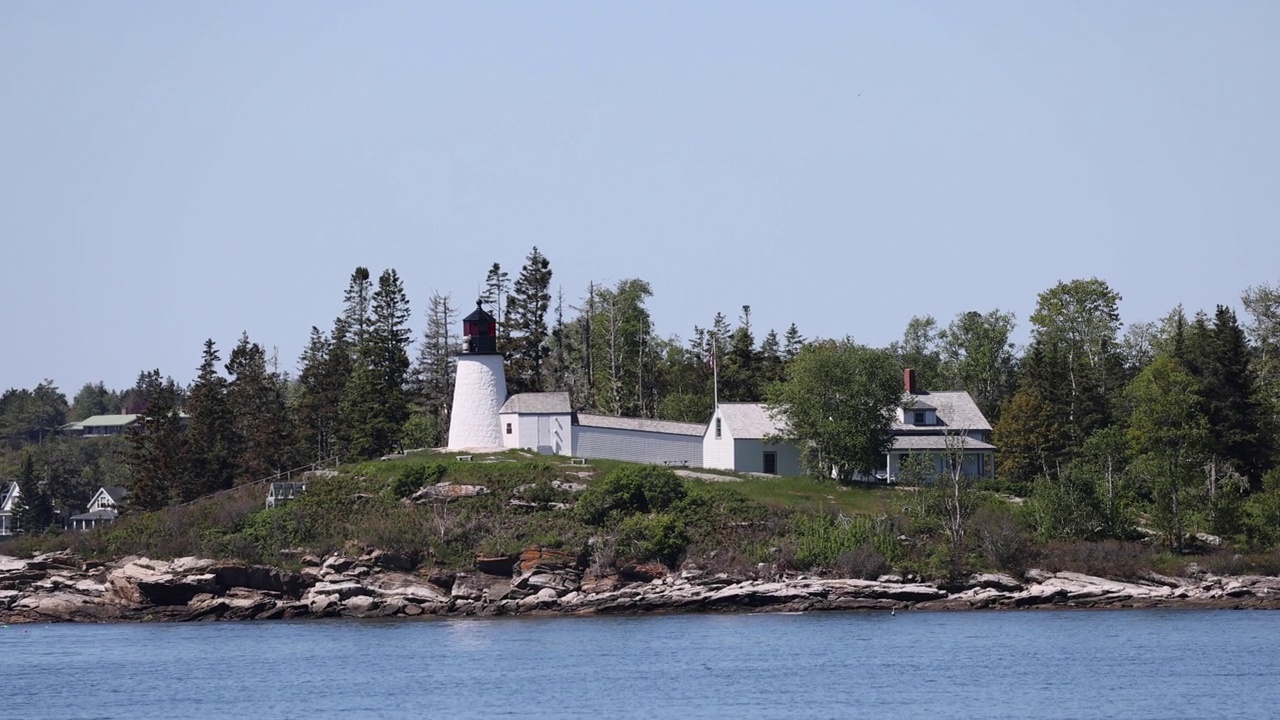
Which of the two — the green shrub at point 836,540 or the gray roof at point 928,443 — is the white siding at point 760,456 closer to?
the gray roof at point 928,443

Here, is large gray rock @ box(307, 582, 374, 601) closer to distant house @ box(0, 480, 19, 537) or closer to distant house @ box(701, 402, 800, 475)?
distant house @ box(701, 402, 800, 475)

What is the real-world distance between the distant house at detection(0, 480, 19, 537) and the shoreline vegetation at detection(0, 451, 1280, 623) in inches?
2108

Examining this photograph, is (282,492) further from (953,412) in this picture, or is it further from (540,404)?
(953,412)

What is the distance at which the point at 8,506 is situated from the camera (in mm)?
126812

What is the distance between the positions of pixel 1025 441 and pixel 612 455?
19.7 m

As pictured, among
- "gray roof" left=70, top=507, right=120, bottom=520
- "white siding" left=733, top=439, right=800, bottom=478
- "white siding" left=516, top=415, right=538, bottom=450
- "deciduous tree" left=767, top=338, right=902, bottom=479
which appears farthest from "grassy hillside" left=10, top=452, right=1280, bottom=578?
"gray roof" left=70, top=507, right=120, bottom=520

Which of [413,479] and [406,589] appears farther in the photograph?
[413,479]

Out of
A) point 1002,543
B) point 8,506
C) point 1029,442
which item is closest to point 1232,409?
point 1029,442

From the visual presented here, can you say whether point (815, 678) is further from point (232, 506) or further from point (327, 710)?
point (232, 506)

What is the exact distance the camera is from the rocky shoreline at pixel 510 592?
59.2 meters

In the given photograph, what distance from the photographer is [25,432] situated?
583ft

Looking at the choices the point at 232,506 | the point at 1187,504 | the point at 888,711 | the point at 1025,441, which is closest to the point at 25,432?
the point at 232,506

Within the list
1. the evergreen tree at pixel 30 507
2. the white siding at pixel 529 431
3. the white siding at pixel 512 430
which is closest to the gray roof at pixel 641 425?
the white siding at pixel 529 431

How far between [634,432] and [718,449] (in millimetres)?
4138
